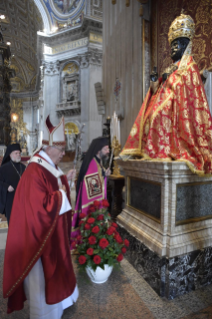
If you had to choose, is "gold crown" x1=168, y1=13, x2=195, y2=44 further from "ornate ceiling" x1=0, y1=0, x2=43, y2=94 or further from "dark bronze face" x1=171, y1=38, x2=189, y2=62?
"ornate ceiling" x1=0, y1=0, x2=43, y2=94

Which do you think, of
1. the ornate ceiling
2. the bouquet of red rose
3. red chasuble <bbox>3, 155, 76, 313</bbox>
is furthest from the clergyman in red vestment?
the ornate ceiling

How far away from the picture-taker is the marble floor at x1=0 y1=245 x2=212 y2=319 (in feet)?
5.61

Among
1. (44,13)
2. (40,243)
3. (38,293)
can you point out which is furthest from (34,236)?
(44,13)

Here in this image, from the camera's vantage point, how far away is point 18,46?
19703 millimetres

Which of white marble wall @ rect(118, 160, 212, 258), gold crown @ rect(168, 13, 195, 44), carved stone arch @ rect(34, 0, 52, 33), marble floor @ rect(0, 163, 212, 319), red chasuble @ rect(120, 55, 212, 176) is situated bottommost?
marble floor @ rect(0, 163, 212, 319)

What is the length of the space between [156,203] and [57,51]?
16999 millimetres

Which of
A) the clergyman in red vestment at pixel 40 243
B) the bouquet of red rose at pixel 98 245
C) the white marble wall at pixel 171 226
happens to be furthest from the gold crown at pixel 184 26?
A: the bouquet of red rose at pixel 98 245

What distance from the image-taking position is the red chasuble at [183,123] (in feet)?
6.57

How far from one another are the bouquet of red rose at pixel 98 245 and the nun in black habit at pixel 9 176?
1556 millimetres

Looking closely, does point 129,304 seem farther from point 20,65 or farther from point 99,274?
point 20,65

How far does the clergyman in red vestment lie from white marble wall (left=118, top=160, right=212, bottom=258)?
904 mm

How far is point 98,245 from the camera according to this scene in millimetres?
2121

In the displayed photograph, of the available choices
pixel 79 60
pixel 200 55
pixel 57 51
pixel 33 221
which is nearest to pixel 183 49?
pixel 200 55

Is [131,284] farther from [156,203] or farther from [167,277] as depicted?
[156,203]
